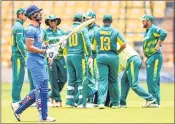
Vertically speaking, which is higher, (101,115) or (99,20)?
(99,20)

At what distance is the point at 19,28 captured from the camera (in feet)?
54.0

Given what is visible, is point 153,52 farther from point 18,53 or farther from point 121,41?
point 18,53

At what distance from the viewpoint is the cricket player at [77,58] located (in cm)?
1672

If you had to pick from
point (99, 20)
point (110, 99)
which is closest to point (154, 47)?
point (110, 99)

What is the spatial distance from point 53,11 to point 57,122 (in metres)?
23.3

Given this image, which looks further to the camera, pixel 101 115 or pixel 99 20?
pixel 99 20

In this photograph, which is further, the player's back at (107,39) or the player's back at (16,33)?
the player's back at (16,33)

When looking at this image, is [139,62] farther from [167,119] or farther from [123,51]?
[167,119]

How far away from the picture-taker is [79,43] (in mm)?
16781

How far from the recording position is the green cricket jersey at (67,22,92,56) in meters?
16.7

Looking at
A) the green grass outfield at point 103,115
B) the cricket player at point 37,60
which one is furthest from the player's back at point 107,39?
the cricket player at point 37,60

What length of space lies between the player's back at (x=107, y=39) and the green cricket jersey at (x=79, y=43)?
345mm

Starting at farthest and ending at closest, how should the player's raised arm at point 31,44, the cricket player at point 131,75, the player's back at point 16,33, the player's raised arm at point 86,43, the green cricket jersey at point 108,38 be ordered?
the cricket player at point 131,75 → the player's raised arm at point 86,43 → the player's back at point 16,33 → the green cricket jersey at point 108,38 → the player's raised arm at point 31,44

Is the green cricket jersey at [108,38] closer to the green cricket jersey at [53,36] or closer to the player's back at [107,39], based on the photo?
the player's back at [107,39]
